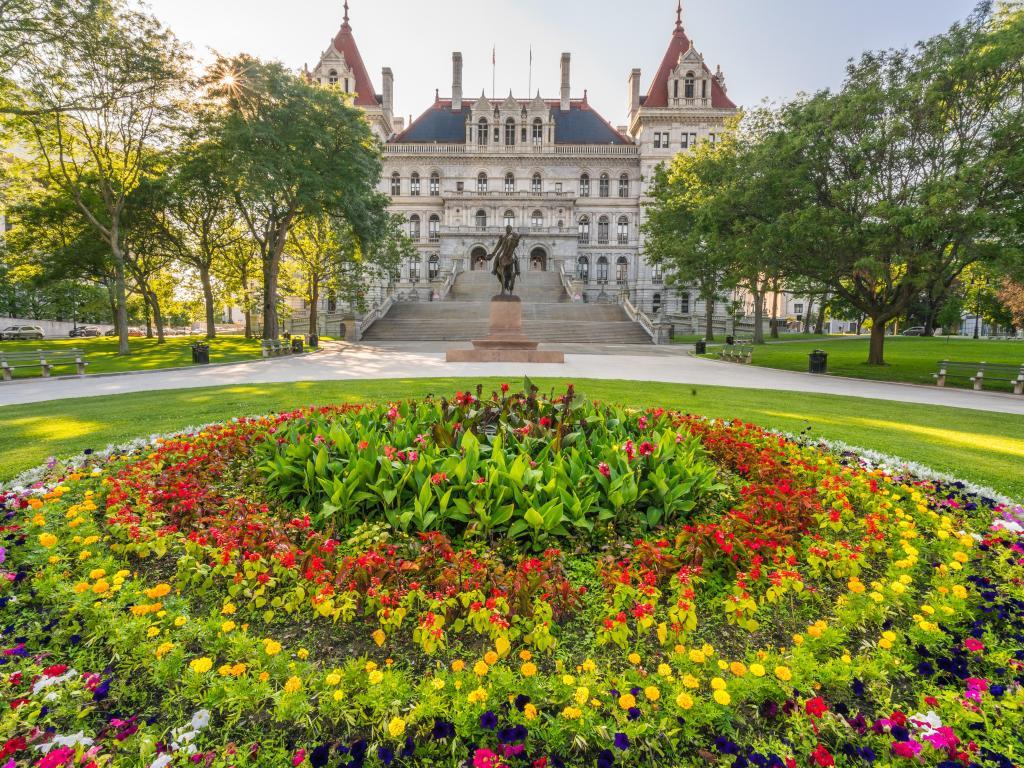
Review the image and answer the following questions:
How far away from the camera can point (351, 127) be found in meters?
27.0

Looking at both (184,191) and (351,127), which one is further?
(184,191)

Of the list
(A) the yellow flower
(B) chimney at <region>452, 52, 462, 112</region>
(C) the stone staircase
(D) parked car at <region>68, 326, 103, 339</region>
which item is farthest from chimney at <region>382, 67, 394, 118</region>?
(A) the yellow flower

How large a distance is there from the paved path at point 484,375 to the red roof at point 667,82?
54.6m

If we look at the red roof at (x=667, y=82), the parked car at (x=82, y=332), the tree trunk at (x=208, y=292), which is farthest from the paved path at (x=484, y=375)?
the red roof at (x=667, y=82)

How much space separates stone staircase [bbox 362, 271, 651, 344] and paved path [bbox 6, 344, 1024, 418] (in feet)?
43.2

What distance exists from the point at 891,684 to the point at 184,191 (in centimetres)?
3741

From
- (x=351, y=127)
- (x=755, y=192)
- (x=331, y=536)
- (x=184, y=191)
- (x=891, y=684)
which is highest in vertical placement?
(x=351, y=127)

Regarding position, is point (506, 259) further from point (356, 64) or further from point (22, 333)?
point (356, 64)

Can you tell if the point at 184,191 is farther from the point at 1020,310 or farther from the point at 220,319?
the point at 220,319

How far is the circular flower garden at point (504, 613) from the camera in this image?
2.41 m

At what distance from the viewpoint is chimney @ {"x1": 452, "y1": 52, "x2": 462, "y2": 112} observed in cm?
7162

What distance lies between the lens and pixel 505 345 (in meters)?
21.5

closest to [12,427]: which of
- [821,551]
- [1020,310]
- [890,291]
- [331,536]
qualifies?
[331,536]

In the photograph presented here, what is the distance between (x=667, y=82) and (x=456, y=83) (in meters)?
29.2
